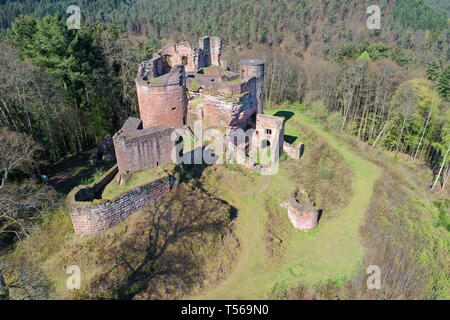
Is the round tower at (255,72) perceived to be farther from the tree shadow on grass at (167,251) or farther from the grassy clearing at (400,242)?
the tree shadow on grass at (167,251)

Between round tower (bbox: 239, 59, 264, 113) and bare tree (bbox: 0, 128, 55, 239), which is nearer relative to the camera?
bare tree (bbox: 0, 128, 55, 239)

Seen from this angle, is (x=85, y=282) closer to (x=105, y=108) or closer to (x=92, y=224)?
(x=92, y=224)

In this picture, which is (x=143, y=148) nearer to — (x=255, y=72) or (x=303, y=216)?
(x=303, y=216)

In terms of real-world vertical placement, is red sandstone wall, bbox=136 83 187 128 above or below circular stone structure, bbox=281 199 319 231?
above

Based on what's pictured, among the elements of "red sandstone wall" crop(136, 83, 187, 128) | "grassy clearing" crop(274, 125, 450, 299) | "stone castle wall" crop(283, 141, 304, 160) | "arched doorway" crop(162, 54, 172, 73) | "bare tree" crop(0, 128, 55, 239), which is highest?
"arched doorway" crop(162, 54, 172, 73)

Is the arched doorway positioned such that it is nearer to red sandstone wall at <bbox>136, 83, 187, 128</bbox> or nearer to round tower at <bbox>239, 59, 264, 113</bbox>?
red sandstone wall at <bbox>136, 83, 187, 128</bbox>

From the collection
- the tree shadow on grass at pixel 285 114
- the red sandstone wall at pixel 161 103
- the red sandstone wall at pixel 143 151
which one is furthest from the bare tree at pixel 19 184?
the tree shadow on grass at pixel 285 114

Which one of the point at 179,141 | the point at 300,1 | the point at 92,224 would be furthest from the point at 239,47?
the point at 92,224

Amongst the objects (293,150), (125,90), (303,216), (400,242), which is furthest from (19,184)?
(400,242)

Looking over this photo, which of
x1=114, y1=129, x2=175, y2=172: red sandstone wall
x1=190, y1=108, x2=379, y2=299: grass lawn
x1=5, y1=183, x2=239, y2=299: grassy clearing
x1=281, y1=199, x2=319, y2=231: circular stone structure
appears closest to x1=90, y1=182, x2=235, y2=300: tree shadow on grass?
x1=5, y1=183, x2=239, y2=299: grassy clearing
